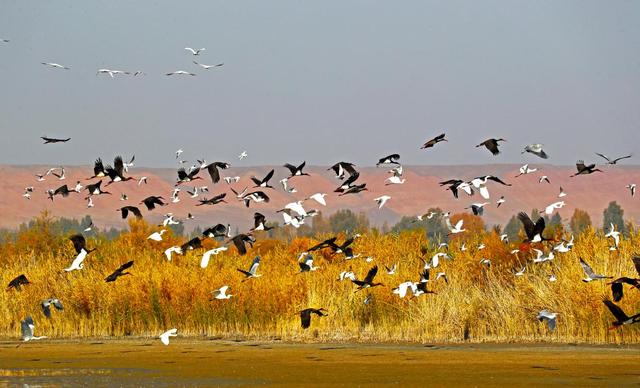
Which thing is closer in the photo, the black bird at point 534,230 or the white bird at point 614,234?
the black bird at point 534,230

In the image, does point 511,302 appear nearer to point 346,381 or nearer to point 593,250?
point 593,250

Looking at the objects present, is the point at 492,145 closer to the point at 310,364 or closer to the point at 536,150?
the point at 536,150

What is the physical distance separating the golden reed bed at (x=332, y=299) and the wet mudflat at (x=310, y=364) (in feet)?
5.48

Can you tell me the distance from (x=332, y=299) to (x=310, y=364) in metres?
7.70

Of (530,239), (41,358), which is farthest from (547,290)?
(41,358)

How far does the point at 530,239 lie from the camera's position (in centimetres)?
2639

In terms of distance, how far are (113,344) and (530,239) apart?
10548 mm

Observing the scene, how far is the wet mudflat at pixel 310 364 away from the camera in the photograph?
75.3 ft

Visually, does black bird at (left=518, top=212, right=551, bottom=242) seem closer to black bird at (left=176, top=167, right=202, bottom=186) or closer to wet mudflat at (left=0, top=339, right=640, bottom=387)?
wet mudflat at (left=0, top=339, right=640, bottom=387)

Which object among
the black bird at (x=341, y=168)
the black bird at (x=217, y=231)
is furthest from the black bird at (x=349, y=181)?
the black bird at (x=217, y=231)

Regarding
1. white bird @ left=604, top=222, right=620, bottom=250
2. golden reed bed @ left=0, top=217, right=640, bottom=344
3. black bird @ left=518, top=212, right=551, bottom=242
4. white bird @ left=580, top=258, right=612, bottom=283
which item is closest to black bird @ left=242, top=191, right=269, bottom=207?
golden reed bed @ left=0, top=217, right=640, bottom=344

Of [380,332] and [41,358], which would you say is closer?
[41,358]

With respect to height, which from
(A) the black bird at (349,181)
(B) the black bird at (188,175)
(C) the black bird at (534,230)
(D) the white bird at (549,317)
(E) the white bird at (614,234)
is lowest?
(D) the white bird at (549,317)

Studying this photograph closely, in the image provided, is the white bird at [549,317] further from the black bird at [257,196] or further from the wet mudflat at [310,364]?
the black bird at [257,196]
